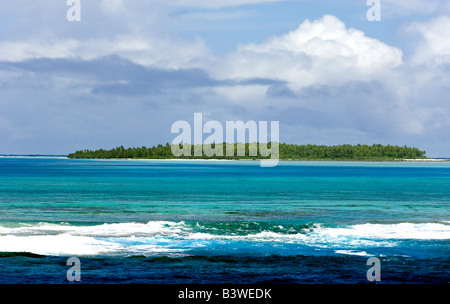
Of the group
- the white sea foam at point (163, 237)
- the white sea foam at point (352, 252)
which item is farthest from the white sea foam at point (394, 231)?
the white sea foam at point (352, 252)

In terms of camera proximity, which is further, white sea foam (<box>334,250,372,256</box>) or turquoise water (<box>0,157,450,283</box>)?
white sea foam (<box>334,250,372,256</box>)

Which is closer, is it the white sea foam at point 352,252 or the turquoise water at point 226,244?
the turquoise water at point 226,244

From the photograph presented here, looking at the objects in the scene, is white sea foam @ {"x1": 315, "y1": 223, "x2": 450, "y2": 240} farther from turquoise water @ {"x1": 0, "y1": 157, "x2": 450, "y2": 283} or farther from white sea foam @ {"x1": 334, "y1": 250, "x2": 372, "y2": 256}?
white sea foam @ {"x1": 334, "y1": 250, "x2": 372, "y2": 256}

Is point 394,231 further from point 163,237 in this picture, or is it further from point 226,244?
point 163,237

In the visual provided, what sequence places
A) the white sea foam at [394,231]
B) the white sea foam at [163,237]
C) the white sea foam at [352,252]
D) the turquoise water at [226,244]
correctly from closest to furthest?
the turquoise water at [226,244] < the white sea foam at [352,252] < the white sea foam at [163,237] < the white sea foam at [394,231]

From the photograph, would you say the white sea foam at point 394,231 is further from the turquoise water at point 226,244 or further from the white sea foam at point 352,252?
the white sea foam at point 352,252

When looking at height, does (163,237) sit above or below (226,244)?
above

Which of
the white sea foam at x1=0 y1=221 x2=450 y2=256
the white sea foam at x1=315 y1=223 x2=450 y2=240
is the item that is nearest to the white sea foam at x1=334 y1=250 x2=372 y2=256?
the white sea foam at x1=0 y1=221 x2=450 y2=256

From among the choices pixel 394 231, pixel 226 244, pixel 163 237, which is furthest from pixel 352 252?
pixel 163 237

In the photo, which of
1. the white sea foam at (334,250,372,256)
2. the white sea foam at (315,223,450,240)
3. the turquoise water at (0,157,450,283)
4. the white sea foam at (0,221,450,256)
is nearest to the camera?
the turquoise water at (0,157,450,283)

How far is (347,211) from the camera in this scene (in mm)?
62750
